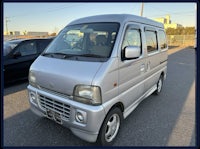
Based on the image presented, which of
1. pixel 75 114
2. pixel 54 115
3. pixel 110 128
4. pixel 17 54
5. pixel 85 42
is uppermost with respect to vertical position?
pixel 85 42

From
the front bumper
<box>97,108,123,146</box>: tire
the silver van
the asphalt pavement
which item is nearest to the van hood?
the silver van

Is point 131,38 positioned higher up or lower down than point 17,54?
higher up

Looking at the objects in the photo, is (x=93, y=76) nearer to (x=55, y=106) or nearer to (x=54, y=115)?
(x=55, y=106)

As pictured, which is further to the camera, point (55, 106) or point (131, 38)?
point (131, 38)

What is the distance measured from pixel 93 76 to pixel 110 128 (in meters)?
1.01

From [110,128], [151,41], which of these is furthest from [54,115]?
[151,41]

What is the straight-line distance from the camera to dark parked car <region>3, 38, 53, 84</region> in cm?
502

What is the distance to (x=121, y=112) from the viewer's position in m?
2.69

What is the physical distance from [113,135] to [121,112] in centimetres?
41

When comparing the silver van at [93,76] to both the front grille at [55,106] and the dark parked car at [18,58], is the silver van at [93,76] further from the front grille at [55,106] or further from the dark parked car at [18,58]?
the dark parked car at [18,58]

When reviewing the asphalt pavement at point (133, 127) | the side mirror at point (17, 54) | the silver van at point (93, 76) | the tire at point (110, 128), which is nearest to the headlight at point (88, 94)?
the silver van at point (93, 76)

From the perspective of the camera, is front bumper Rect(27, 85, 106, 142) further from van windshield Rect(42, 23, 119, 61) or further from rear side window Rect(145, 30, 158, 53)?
rear side window Rect(145, 30, 158, 53)

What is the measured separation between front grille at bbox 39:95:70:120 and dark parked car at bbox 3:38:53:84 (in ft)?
10.2

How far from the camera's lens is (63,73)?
7.41 feet
